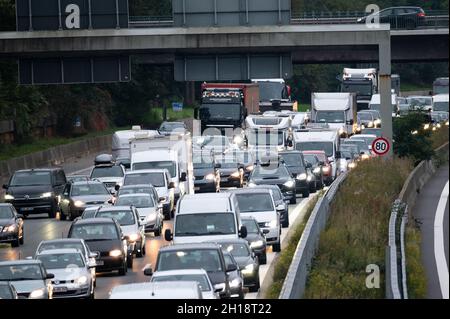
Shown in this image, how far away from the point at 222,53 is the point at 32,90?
75.6 ft

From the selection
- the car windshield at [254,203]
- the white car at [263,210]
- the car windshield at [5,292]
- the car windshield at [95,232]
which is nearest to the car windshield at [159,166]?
the white car at [263,210]

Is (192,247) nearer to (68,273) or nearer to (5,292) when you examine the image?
(68,273)

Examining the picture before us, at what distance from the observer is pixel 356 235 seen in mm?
34250

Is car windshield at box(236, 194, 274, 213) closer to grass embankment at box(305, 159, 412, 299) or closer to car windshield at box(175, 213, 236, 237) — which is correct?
grass embankment at box(305, 159, 412, 299)

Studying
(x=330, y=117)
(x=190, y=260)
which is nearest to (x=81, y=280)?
(x=190, y=260)

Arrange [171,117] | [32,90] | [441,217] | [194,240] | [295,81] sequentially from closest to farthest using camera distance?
[194,240]
[441,217]
[32,90]
[171,117]
[295,81]

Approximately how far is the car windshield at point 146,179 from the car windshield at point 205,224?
51.8 feet

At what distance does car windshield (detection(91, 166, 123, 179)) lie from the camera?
55094 millimetres

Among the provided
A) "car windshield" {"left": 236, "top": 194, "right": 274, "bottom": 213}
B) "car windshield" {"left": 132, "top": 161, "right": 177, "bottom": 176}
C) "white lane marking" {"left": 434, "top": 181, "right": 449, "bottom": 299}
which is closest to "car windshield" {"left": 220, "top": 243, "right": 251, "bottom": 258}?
"white lane marking" {"left": 434, "top": 181, "right": 449, "bottom": 299}

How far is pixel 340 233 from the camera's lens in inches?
1371

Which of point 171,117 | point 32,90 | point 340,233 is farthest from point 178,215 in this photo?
point 171,117

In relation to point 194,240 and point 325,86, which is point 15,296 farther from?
point 325,86

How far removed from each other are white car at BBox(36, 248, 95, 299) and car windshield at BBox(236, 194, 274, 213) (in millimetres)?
8744

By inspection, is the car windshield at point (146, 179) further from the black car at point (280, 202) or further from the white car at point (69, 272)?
the white car at point (69, 272)
